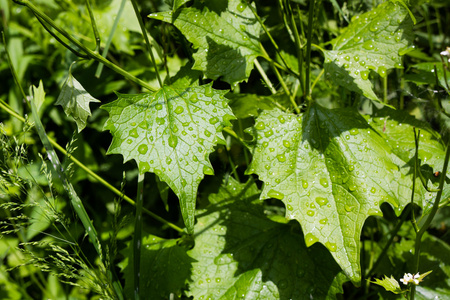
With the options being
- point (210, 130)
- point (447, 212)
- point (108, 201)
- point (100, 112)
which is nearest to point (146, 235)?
point (108, 201)

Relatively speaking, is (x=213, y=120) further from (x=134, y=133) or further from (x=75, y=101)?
(x=75, y=101)

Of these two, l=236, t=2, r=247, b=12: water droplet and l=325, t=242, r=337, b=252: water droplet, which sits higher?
l=236, t=2, r=247, b=12: water droplet

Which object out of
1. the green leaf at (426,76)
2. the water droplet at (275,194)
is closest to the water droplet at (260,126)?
the water droplet at (275,194)

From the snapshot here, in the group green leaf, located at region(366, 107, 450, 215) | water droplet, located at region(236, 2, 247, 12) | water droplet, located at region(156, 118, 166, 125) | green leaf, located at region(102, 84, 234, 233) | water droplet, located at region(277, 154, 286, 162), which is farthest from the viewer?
water droplet, located at region(236, 2, 247, 12)

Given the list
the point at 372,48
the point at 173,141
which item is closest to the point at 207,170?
the point at 173,141

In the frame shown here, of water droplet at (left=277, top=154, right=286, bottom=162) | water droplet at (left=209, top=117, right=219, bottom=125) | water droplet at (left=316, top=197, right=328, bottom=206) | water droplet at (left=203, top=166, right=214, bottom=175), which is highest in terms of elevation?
water droplet at (left=209, top=117, right=219, bottom=125)

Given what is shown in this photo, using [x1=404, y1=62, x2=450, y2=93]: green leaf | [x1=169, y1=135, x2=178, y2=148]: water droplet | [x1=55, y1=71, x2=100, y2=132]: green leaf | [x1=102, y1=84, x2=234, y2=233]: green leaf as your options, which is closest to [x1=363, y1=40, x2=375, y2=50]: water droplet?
[x1=404, y1=62, x2=450, y2=93]: green leaf

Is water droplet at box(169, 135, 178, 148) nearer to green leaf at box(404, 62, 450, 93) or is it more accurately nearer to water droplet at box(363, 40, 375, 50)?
water droplet at box(363, 40, 375, 50)
